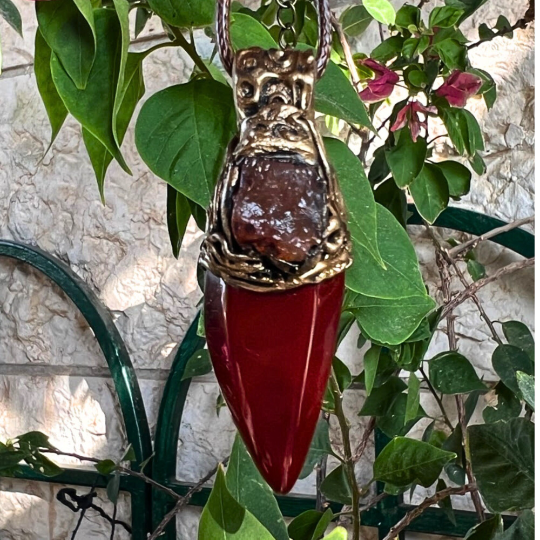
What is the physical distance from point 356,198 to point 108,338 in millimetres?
585

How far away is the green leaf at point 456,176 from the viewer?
0.54 metres

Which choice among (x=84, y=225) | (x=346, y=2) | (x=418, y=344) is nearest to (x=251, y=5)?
(x=346, y=2)

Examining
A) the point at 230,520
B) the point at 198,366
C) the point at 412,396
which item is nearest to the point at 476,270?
the point at 412,396

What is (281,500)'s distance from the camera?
0.70 metres

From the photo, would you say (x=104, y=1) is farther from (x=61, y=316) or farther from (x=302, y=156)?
(x=61, y=316)

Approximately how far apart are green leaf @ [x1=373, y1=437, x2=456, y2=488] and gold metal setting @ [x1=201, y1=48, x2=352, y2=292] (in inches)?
8.3

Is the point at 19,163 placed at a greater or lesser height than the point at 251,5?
lesser

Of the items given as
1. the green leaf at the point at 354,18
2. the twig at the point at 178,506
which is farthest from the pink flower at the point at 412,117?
the twig at the point at 178,506

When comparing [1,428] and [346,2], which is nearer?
[346,2]

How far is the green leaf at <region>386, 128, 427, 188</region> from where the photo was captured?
0.48 m

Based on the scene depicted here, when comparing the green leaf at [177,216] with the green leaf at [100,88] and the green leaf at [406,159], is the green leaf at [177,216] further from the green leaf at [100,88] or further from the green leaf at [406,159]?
the green leaf at [406,159]

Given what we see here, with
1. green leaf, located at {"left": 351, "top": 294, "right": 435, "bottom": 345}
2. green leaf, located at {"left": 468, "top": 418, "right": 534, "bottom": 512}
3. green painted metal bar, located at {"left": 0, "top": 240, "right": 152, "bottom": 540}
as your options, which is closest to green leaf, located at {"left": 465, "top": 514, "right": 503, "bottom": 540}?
green leaf, located at {"left": 468, "top": 418, "right": 534, "bottom": 512}

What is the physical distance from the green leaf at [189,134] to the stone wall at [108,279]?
43 cm

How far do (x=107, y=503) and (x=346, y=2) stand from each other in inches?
25.2
